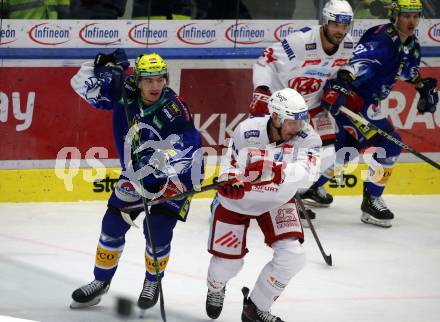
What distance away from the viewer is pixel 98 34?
24.4ft

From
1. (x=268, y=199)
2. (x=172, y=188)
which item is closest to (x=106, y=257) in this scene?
(x=172, y=188)

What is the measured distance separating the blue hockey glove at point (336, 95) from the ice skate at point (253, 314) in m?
2.10

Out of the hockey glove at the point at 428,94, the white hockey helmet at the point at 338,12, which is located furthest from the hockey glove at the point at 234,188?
the hockey glove at the point at 428,94

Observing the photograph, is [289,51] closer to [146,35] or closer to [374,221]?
[146,35]

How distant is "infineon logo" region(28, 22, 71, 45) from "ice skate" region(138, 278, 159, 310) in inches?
92.8

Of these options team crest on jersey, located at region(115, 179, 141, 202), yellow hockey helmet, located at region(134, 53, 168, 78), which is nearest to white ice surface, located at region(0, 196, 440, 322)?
team crest on jersey, located at region(115, 179, 141, 202)

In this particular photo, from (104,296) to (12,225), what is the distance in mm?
1430

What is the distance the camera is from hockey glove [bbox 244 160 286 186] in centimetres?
504

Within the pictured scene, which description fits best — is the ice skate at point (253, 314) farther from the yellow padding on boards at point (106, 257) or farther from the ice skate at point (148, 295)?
the yellow padding on boards at point (106, 257)

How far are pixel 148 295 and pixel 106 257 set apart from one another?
10.3 inches

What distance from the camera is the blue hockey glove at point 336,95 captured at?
7.11 metres

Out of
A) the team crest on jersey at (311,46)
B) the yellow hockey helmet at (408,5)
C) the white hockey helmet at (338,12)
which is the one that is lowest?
the team crest on jersey at (311,46)

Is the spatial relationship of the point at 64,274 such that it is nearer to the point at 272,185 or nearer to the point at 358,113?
the point at 272,185

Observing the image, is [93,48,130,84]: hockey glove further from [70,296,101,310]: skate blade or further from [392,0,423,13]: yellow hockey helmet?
[392,0,423,13]: yellow hockey helmet
